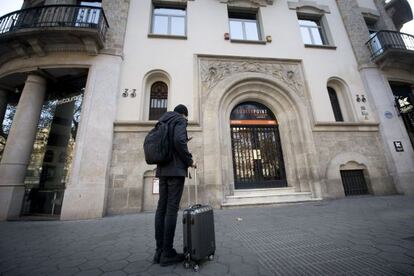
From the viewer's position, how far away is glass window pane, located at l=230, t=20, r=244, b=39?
29.4 ft

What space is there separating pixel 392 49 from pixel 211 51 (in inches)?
321

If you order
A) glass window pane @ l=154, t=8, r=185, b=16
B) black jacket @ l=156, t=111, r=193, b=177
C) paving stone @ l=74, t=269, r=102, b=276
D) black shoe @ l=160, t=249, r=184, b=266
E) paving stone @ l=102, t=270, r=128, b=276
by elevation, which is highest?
glass window pane @ l=154, t=8, r=185, b=16

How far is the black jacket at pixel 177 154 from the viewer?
229 centimetres

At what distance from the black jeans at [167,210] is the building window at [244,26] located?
8.62m

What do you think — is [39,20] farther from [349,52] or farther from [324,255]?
[349,52]

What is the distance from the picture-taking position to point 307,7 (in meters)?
9.84

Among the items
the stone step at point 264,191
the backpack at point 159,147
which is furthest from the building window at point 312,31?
the backpack at point 159,147

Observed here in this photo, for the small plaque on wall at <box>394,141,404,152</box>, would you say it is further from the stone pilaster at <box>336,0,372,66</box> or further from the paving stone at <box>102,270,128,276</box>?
the paving stone at <box>102,270,128,276</box>

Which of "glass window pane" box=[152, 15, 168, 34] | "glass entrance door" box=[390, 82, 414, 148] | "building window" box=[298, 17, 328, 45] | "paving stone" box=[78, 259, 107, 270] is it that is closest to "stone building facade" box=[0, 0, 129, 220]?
"glass window pane" box=[152, 15, 168, 34]

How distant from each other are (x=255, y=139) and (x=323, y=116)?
307 cm

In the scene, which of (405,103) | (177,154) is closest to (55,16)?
(177,154)

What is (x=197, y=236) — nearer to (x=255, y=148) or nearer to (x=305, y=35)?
(x=255, y=148)

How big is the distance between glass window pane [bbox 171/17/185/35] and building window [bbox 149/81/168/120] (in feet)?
8.93

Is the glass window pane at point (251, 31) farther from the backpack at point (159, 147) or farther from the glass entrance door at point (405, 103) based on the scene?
the backpack at point (159, 147)
